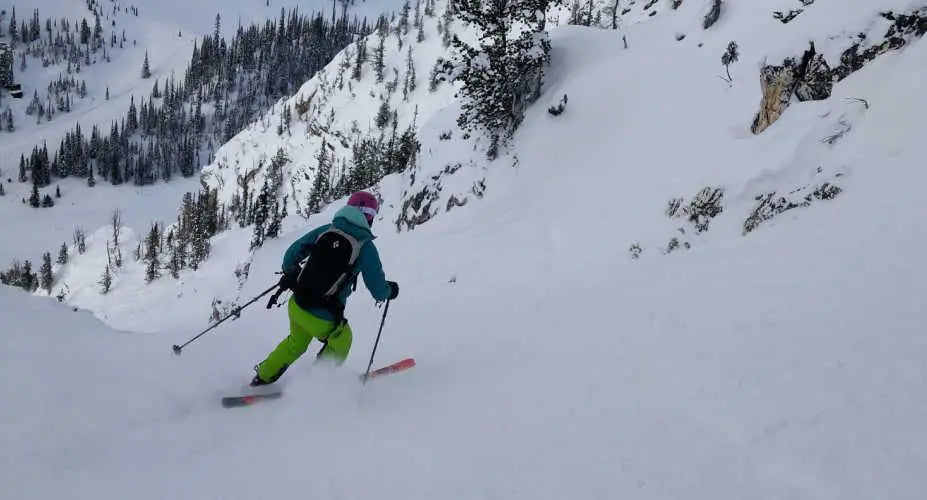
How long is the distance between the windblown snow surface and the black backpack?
2.77ft

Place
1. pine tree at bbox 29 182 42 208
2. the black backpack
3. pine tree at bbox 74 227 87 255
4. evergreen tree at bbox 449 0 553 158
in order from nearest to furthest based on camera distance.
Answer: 1. the black backpack
2. evergreen tree at bbox 449 0 553 158
3. pine tree at bbox 74 227 87 255
4. pine tree at bbox 29 182 42 208

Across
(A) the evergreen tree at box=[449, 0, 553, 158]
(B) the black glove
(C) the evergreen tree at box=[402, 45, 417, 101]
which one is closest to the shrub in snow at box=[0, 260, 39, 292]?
(C) the evergreen tree at box=[402, 45, 417, 101]

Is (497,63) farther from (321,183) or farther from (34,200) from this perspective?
(34,200)

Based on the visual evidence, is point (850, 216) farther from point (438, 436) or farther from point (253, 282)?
point (253, 282)

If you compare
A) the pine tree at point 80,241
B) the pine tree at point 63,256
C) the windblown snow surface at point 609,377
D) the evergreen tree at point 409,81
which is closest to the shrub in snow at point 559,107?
the windblown snow surface at point 609,377

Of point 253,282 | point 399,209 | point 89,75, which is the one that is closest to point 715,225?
point 399,209

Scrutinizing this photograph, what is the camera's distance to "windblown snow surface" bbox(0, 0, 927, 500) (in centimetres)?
352

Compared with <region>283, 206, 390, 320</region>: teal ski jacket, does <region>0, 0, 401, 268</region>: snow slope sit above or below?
below

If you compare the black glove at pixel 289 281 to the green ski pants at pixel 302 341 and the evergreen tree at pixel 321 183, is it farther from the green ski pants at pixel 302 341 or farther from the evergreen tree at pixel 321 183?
the evergreen tree at pixel 321 183

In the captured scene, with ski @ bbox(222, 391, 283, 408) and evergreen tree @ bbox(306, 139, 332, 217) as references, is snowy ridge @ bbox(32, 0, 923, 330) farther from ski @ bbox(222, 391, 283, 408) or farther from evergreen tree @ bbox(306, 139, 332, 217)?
evergreen tree @ bbox(306, 139, 332, 217)

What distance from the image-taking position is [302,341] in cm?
585

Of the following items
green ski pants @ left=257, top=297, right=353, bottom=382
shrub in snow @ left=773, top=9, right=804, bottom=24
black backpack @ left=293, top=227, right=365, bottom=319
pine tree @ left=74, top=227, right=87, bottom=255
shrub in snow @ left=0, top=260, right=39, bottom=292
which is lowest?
pine tree @ left=74, top=227, right=87, bottom=255

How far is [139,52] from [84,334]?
724 ft

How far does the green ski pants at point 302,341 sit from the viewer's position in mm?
5711
